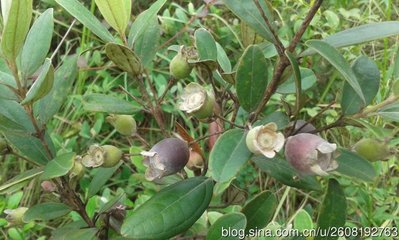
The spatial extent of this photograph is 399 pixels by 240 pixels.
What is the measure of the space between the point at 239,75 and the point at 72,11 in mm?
246

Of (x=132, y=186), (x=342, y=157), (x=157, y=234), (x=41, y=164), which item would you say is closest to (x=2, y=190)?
(x=41, y=164)

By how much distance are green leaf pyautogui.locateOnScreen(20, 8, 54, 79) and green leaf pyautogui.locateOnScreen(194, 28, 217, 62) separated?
21cm

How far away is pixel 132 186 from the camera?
1580 mm

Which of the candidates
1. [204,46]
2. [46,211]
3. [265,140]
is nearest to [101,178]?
[46,211]

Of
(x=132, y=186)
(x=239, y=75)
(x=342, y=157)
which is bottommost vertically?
(x=132, y=186)

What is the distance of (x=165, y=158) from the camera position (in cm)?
71

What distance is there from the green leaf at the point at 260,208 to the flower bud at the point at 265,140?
0.58 ft

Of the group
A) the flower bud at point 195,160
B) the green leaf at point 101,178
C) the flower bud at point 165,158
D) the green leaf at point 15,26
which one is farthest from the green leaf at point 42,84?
the green leaf at point 101,178

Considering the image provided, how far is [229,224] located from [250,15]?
11.1 inches

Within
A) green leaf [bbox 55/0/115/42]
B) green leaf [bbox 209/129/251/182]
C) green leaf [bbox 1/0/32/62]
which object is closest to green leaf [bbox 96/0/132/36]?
green leaf [bbox 55/0/115/42]

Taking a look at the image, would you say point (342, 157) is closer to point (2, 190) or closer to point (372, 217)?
point (2, 190)

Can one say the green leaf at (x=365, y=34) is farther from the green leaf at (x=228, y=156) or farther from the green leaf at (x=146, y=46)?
the green leaf at (x=146, y=46)

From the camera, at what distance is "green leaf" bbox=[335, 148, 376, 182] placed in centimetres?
71

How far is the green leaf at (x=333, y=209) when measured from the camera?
74 centimetres
